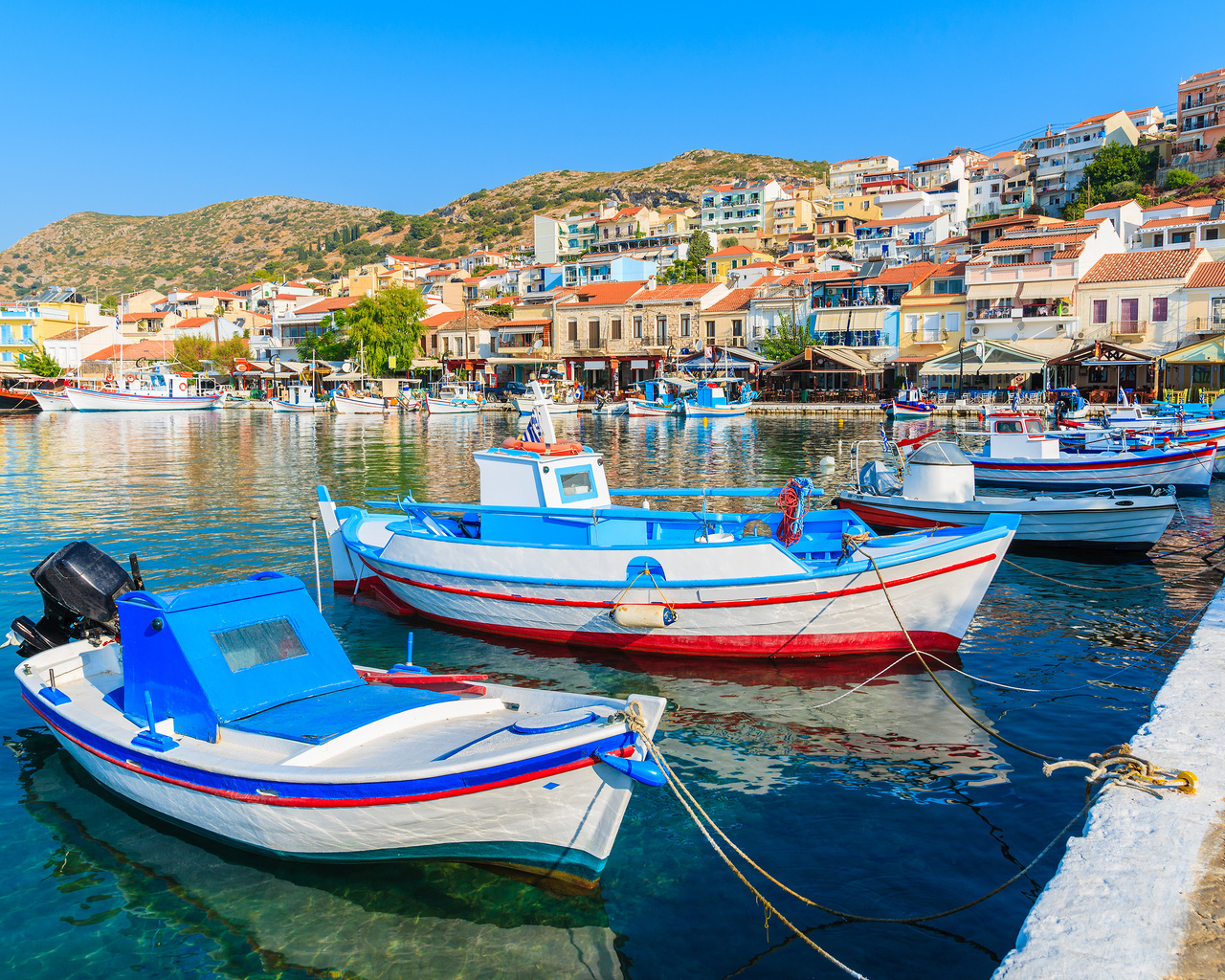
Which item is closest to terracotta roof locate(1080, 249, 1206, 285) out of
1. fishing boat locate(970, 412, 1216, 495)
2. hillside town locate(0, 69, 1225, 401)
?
hillside town locate(0, 69, 1225, 401)

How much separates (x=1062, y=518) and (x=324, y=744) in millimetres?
14897

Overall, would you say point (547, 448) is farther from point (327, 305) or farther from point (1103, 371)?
point (327, 305)

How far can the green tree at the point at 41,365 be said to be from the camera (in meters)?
80.4

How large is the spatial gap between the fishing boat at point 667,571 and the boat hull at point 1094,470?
1080cm

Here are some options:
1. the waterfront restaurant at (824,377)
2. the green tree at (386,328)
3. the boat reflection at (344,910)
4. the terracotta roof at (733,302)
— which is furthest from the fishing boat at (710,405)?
the boat reflection at (344,910)

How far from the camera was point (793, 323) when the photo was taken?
66.4 metres

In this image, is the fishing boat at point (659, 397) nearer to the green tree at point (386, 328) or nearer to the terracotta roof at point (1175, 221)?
→ the green tree at point (386, 328)

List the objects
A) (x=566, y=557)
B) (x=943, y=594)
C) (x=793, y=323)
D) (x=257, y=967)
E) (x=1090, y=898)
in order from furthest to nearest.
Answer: (x=793, y=323), (x=566, y=557), (x=943, y=594), (x=257, y=967), (x=1090, y=898)

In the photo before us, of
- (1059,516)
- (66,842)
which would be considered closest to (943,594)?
(1059,516)

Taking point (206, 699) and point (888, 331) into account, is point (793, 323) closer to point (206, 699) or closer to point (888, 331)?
point (888, 331)

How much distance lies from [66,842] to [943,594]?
9.04 m

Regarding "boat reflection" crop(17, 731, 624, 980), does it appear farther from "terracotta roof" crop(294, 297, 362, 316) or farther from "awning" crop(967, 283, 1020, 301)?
"terracotta roof" crop(294, 297, 362, 316)

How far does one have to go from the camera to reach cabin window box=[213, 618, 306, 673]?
259 inches

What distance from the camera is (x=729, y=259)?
9144 cm
